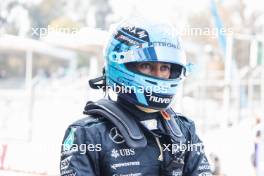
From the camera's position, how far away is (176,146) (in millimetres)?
A: 1736

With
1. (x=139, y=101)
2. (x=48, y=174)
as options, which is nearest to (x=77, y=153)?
(x=139, y=101)

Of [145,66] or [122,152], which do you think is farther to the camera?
[145,66]

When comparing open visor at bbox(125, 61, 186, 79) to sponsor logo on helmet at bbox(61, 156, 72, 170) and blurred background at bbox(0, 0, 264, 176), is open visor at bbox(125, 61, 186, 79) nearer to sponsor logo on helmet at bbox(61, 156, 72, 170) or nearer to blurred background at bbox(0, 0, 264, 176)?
sponsor logo on helmet at bbox(61, 156, 72, 170)

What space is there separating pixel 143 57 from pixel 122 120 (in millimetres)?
217

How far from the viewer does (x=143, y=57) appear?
1713mm

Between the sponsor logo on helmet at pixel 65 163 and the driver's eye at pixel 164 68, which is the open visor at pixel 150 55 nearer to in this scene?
the driver's eye at pixel 164 68

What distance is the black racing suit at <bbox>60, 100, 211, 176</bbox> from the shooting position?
1.61 meters

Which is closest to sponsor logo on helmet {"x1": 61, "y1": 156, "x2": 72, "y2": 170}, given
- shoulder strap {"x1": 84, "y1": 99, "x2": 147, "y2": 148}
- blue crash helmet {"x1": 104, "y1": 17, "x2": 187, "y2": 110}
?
shoulder strap {"x1": 84, "y1": 99, "x2": 147, "y2": 148}

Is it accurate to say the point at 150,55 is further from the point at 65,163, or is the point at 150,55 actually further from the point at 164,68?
the point at 65,163

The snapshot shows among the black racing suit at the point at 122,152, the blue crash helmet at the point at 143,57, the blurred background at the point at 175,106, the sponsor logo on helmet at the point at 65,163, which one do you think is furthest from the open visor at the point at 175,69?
the blurred background at the point at 175,106

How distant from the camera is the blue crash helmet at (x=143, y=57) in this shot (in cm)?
172

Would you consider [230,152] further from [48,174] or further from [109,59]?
[109,59]

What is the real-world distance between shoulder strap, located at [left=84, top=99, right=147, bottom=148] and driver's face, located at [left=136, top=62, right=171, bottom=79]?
16cm

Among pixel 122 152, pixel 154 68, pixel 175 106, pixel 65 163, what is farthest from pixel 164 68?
pixel 175 106
